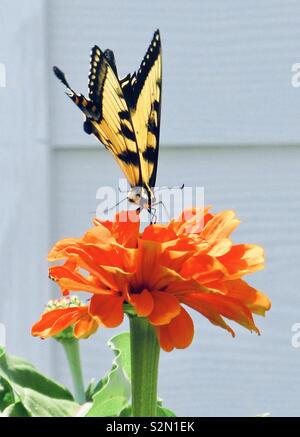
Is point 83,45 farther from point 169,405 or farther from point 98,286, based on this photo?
point 98,286

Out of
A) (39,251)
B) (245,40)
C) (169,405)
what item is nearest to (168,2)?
(245,40)

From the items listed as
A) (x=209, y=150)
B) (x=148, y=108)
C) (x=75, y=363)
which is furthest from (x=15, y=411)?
(x=209, y=150)

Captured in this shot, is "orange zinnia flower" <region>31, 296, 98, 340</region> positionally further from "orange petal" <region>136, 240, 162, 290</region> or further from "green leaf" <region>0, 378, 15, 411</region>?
"green leaf" <region>0, 378, 15, 411</region>

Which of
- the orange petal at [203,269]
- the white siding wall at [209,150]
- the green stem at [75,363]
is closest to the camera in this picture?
the orange petal at [203,269]

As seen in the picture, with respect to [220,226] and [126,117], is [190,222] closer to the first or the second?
[220,226]

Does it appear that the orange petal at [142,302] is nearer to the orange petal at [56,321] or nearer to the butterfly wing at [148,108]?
the orange petal at [56,321]

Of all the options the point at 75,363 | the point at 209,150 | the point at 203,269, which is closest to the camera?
the point at 203,269

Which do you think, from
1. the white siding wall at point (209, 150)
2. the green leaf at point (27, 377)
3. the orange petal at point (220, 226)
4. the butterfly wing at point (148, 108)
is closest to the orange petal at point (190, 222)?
the orange petal at point (220, 226)
